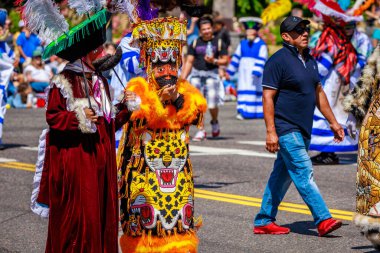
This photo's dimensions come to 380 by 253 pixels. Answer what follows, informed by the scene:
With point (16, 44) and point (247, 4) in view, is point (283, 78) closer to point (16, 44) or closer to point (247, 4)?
point (16, 44)

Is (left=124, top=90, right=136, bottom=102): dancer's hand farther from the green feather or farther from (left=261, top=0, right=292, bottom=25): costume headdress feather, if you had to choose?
(left=261, top=0, right=292, bottom=25): costume headdress feather

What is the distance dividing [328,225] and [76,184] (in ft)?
9.58

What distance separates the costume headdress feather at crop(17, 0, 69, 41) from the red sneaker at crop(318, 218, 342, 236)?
3.24m

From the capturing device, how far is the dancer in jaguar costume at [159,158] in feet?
22.4

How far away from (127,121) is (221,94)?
10670mm

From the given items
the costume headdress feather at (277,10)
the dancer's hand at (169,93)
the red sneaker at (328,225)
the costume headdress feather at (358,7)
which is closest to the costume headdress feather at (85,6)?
the dancer's hand at (169,93)

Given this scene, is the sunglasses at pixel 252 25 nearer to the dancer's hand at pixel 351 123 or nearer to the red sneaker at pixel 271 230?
the red sneaker at pixel 271 230

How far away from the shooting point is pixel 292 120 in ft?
28.0

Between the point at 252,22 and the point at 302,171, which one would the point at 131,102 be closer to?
the point at 302,171

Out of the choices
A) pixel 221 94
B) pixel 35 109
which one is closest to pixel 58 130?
pixel 221 94

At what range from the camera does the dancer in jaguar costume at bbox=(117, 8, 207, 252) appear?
22.4ft

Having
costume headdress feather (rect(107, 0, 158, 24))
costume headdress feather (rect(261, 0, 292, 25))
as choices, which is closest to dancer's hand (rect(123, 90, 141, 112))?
costume headdress feather (rect(107, 0, 158, 24))

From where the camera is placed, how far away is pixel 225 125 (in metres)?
19.6

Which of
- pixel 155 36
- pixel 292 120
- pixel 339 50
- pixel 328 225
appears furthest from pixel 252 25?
pixel 155 36
